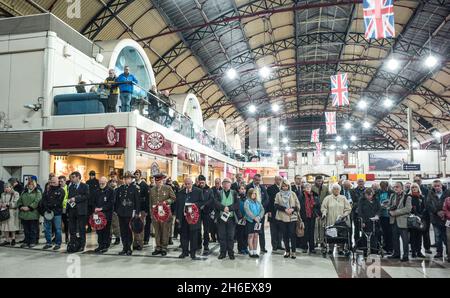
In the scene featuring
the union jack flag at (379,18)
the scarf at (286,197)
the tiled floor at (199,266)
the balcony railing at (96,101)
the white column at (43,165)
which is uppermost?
the union jack flag at (379,18)

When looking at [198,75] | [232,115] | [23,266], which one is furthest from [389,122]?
[23,266]

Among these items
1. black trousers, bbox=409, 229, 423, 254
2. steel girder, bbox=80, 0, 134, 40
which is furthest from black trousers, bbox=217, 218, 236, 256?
steel girder, bbox=80, 0, 134, 40

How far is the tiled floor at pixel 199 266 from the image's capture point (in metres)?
6.15

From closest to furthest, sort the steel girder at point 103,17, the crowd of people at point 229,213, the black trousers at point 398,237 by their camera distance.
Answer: the black trousers at point 398,237 → the crowd of people at point 229,213 → the steel girder at point 103,17

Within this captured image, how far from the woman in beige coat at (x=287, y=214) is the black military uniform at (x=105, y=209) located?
3804 mm

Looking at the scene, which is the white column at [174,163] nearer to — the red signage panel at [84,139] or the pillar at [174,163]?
the pillar at [174,163]

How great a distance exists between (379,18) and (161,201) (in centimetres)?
968

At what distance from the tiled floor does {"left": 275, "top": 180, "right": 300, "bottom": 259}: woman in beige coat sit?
0.35 m

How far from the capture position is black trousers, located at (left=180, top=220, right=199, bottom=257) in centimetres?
748

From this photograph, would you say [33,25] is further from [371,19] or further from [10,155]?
[371,19]

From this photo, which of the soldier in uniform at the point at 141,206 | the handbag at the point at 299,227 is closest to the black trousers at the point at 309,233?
the handbag at the point at 299,227

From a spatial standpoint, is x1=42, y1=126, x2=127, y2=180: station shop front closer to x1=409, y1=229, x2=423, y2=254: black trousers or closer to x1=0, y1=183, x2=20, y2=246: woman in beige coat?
x1=0, y1=183, x2=20, y2=246: woman in beige coat

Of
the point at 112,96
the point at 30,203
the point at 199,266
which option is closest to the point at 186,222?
the point at 199,266

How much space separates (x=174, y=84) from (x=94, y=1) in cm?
1075
